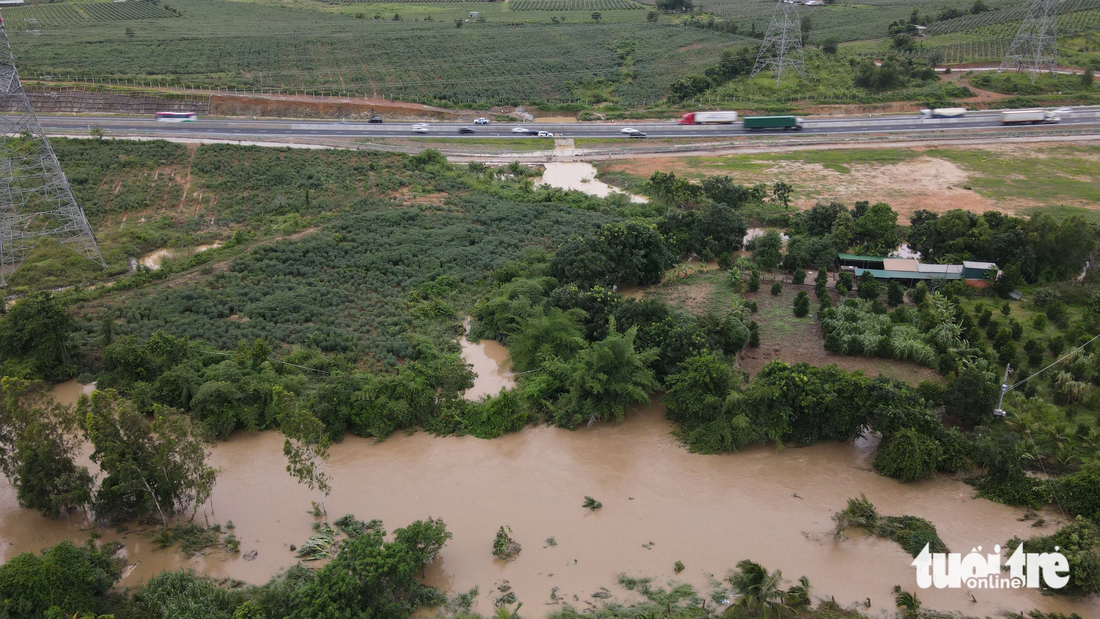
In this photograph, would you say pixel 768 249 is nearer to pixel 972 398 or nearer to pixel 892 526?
pixel 972 398

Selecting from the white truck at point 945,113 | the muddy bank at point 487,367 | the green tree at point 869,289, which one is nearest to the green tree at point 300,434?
the muddy bank at point 487,367

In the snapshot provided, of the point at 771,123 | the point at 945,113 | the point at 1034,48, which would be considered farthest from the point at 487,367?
the point at 1034,48

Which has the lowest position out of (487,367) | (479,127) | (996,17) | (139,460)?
(487,367)

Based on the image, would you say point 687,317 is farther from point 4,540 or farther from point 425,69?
point 425,69

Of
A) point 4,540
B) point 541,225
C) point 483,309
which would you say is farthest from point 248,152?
point 4,540

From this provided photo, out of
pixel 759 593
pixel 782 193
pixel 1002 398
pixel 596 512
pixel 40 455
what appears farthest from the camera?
pixel 782 193

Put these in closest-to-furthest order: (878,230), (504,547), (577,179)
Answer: (504,547) → (878,230) → (577,179)

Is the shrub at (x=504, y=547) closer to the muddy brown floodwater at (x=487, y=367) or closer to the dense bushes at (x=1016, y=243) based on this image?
the muddy brown floodwater at (x=487, y=367)
